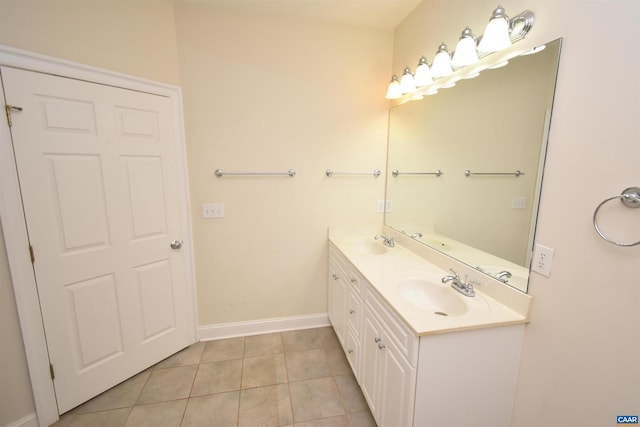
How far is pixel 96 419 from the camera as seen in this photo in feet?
5.20

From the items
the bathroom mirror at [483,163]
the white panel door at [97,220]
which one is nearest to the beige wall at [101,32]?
the white panel door at [97,220]

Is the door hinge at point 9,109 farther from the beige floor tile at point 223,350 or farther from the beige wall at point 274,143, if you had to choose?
the beige floor tile at point 223,350

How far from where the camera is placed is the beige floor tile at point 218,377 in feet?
5.93

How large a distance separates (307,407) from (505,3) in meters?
2.48

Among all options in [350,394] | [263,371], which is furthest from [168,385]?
[350,394]

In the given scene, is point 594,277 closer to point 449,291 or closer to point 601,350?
point 601,350

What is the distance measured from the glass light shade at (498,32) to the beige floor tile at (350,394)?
7.03ft

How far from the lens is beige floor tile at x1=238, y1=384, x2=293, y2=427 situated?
1.58 metres

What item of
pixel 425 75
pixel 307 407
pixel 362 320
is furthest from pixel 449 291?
pixel 425 75

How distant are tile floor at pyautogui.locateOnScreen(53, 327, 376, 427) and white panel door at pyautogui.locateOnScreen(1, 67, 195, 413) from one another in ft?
0.51

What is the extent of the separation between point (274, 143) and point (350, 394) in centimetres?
196

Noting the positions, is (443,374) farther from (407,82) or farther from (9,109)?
(9,109)

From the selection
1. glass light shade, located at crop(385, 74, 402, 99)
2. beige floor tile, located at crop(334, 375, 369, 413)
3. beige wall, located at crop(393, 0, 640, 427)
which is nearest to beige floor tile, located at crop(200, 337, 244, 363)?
beige floor tile, located at crop(334, 375, 369, 413)

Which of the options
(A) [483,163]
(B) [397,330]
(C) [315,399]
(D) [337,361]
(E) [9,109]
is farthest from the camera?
(D) [337,361]
